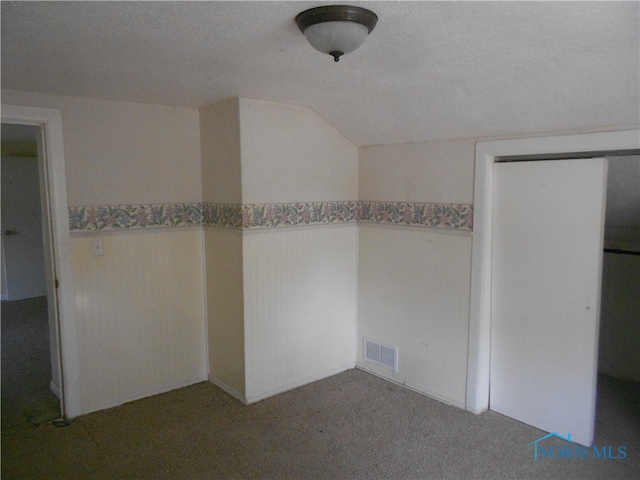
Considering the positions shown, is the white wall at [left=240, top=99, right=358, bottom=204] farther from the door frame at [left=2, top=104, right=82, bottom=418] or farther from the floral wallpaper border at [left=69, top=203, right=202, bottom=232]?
the door frame at [left=2, top=104, right=82, bottom=418]

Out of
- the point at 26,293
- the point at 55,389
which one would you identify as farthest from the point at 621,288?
the point at 26,293

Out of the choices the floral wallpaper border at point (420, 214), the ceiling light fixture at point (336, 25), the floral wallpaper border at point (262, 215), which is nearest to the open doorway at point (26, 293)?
the floral wallpaper border at point (262, 215)

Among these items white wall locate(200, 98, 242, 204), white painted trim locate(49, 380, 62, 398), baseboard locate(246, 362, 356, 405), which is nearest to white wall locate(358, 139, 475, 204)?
white wall locate(200, 98, 242, 204)

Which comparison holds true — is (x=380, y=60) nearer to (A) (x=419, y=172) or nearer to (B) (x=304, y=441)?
(A) (x=419, y=172)

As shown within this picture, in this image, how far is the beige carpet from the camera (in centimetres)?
240

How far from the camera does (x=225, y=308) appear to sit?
325cm

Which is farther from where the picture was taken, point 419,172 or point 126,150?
point 419,172

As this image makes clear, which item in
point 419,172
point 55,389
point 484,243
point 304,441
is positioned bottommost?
point 304,441

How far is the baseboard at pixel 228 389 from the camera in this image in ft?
10.4

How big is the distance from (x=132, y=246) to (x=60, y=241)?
1.40ft

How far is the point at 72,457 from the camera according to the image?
2531 mm

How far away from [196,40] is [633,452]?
119 inches

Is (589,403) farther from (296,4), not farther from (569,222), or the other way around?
(296,4)

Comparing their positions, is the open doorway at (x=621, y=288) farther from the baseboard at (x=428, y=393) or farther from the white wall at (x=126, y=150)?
the white wall at (x=126, y=150)
